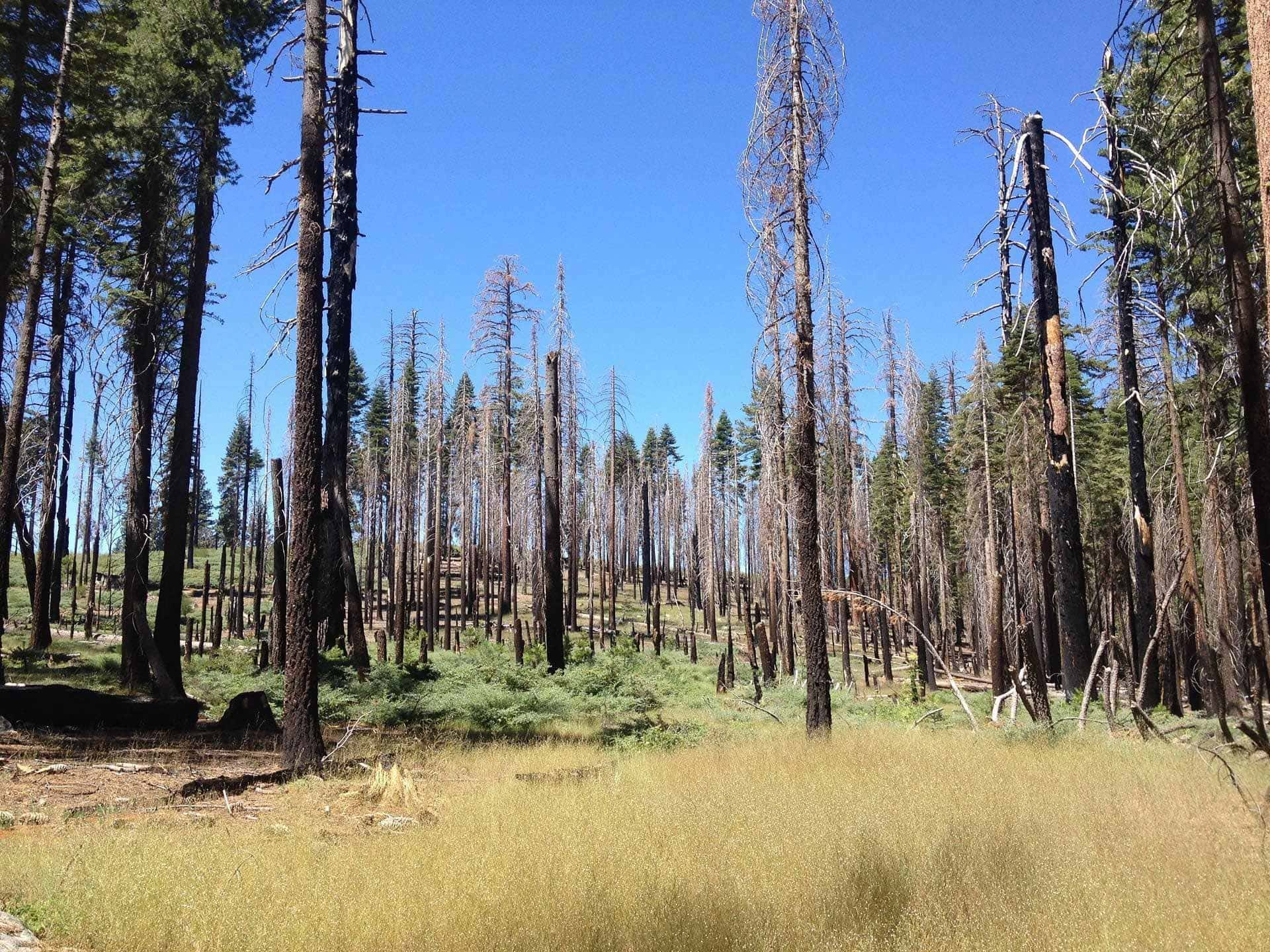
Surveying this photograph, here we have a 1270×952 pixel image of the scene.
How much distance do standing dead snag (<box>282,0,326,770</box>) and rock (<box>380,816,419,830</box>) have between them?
78.4 inches

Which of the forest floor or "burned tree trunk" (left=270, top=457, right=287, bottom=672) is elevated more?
"burned tree trunk" (left=270, top=457, right=287, bottom=672)

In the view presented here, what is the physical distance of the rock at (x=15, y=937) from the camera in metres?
4.14

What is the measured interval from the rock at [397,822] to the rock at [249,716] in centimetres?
559

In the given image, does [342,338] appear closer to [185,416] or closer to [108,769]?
[185,416]

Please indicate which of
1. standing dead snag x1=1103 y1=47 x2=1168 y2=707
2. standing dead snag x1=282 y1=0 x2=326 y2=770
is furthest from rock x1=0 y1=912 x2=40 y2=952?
standing dead snag x1=1103 y1=47 x2=1168 y2=707

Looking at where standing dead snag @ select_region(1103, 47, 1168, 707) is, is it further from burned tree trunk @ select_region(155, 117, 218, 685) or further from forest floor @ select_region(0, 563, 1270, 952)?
burned tree trunk @ select_region(155, 117, 218, 685)

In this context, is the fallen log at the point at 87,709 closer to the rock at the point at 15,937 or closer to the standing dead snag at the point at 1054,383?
the rock at the point at 15,937

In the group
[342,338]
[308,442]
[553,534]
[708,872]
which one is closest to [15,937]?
[708,872]

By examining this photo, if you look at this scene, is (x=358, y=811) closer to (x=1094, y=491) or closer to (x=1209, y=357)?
(x=1209, y=357)

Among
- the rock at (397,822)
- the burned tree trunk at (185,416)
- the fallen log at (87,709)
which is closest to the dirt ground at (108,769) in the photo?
the fallen log at (87,709)

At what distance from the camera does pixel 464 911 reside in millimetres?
5098

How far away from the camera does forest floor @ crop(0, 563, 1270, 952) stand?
4855 millimetres

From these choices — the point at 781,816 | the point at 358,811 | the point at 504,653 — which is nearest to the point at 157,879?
Result: the point at 358,811

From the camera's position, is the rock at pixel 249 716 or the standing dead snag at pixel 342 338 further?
the standing dead snag at pixel 342 338
